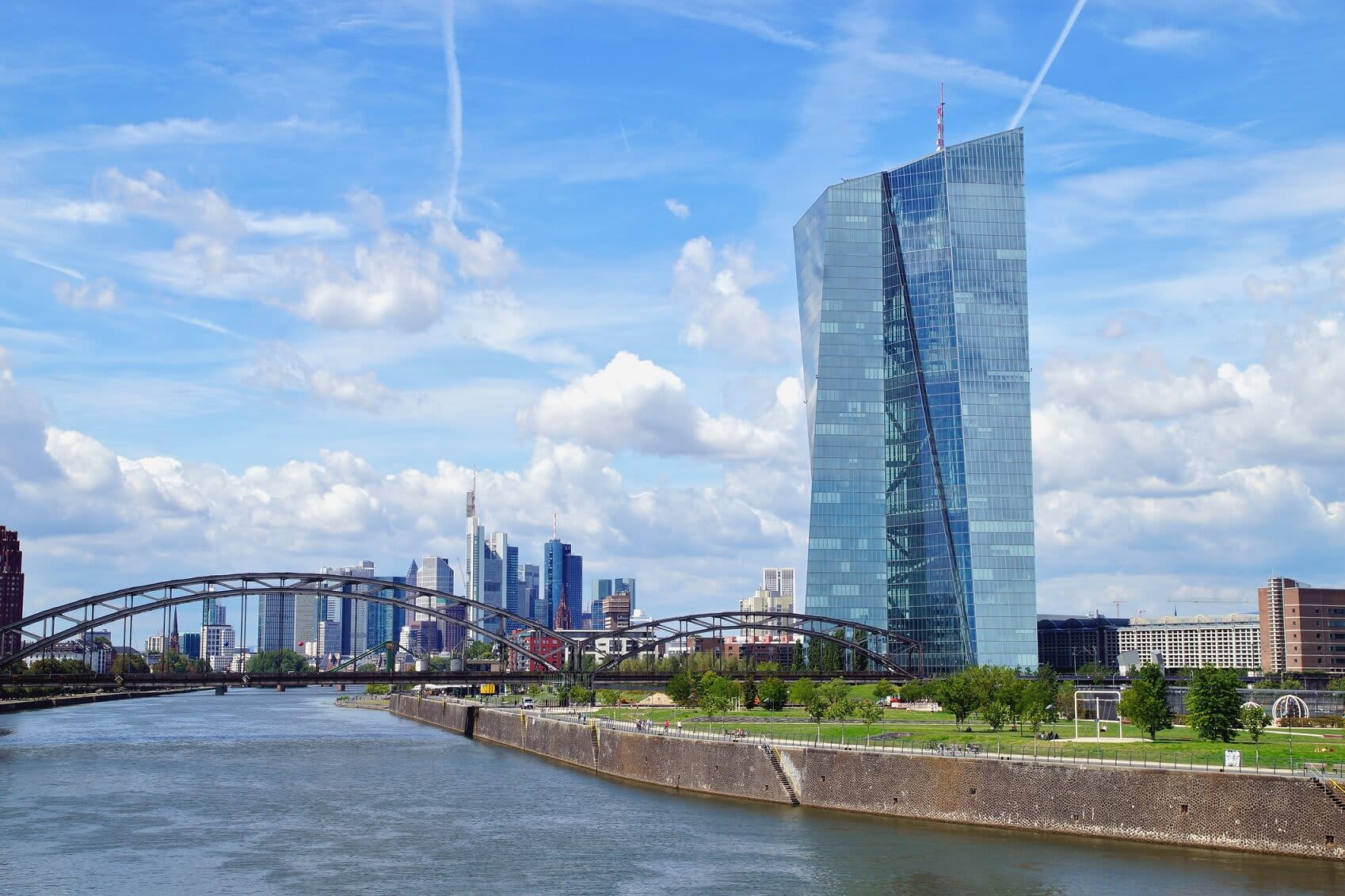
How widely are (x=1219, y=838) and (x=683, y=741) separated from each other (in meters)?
35.5

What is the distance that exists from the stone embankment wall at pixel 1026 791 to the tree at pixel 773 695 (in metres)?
30.7

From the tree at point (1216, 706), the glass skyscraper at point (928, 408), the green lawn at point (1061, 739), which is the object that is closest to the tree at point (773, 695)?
the green lawn at point (1061, 739)

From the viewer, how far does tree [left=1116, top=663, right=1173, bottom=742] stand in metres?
78.9

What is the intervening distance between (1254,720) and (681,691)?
2391 inches

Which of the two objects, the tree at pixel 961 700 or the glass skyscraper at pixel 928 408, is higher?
the glass skyscraper at pixel 928 408

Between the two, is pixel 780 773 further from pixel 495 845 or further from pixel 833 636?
pixel 833 636

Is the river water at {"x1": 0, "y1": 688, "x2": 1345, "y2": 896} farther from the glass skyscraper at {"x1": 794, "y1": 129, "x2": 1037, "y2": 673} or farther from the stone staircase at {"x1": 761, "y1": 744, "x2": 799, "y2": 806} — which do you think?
the glass skyscraper at {"x1": 794, "y1": 129, "x2": 1037, "y2": 673}

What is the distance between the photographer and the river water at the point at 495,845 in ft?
184

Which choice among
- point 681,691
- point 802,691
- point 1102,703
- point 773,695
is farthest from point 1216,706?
point 681,691

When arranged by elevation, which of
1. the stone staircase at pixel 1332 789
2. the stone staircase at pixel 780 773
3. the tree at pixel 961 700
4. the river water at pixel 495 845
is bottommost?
the river water at pixel 495 845

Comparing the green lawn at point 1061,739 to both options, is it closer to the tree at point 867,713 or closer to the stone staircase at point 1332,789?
the tree at point 867,713

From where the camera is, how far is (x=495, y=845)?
6650cm

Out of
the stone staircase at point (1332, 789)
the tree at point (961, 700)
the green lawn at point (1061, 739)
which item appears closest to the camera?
the stone staircase at point (1332, 789)

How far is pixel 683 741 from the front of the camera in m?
87.2
